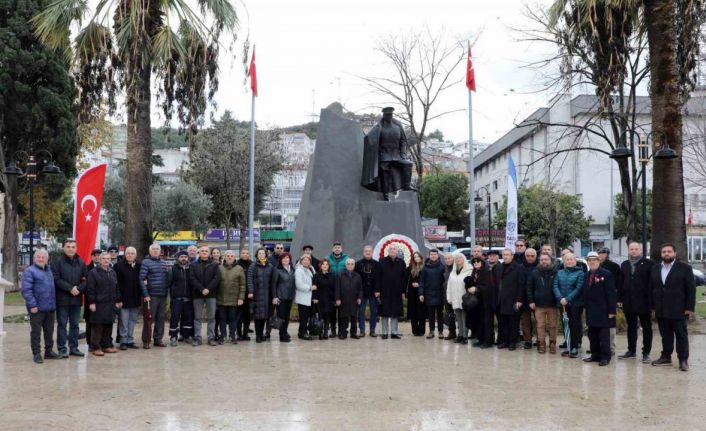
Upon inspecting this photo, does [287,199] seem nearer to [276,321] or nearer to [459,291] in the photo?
[276,321]

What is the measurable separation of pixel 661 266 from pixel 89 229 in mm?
9177

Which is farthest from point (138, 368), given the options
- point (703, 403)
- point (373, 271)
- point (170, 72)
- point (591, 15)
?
point (591, 15)

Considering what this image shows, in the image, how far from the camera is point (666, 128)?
13.8 meters

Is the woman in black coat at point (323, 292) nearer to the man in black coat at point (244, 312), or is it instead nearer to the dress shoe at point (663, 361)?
the man in black coat at point (244, 312)

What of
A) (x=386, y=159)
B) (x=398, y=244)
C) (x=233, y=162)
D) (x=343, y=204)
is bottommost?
(x=398, y=244)

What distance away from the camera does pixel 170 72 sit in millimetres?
15961

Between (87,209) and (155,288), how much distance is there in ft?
7.34

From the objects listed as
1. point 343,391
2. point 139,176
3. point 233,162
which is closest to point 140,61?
point 139,176

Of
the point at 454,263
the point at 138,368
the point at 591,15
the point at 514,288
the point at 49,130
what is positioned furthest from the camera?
the point at 49,130

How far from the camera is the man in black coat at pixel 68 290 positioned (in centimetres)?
1003

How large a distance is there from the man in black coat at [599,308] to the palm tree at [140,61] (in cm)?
982

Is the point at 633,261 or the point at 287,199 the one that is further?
the point at 287,199

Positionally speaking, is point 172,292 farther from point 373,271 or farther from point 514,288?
point 514,288

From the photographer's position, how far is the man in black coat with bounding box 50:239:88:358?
32.9 feet
